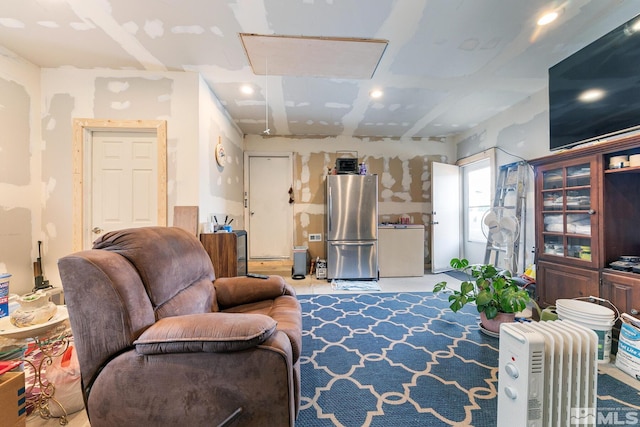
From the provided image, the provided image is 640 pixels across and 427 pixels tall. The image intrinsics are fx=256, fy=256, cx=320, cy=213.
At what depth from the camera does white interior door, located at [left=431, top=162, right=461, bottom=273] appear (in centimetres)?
442

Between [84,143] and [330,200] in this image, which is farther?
[330,200]

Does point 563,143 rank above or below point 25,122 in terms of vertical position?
below

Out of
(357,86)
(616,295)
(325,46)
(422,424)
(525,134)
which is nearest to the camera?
(422,424)

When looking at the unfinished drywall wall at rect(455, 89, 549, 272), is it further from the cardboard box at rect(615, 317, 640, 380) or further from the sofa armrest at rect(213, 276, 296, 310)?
the sofa armrest at rect(213, 276, 296, 310)

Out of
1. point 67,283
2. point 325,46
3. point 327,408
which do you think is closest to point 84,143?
point 67,283

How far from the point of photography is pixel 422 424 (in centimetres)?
129

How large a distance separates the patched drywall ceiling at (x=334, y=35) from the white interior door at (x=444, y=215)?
139 cm

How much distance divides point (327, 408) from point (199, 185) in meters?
2.26

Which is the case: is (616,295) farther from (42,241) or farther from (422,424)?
(42,241)

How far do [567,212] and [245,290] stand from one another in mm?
2791

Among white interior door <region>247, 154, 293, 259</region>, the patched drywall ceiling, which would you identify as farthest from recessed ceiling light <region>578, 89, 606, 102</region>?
white interior door <region>247, 154, 293, 259</region>

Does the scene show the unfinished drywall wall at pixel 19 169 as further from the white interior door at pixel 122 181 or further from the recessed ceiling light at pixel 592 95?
the recessed ceiling light at pixel 592 95

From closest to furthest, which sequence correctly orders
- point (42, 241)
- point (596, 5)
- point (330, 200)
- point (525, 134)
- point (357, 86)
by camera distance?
point (596, 5) → point (42, 241) → point (357, 86) → point (525, 134) → point (330, 200)

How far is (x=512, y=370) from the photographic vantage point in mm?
1126
